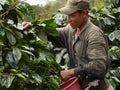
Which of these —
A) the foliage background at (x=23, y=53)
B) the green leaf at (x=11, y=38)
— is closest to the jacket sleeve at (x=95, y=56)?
the foliage background at (x=23, y=53)

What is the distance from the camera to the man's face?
3.40 metres

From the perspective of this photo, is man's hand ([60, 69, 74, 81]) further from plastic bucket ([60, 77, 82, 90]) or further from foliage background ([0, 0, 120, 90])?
foliage background ([0, 0, 120, 90])

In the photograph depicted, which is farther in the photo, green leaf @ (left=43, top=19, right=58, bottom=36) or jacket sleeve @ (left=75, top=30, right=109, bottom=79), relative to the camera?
jacket sleeve @ (left=75, top=30, right=109, bottom=79)

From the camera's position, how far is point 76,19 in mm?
3408

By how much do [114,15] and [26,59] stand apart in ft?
9.75

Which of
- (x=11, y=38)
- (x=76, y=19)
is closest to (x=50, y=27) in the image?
→ (x=76, y=19)

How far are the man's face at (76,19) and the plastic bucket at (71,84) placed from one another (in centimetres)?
Answer: 48

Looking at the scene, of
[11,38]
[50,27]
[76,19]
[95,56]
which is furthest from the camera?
[76,19]

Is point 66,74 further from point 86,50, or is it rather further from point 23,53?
point 23,53

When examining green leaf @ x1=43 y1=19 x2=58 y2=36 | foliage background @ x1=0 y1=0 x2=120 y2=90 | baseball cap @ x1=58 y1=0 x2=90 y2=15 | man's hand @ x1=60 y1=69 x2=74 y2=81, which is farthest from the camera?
baseball cap @ x1=58 y1=0 x2=90 y2=15

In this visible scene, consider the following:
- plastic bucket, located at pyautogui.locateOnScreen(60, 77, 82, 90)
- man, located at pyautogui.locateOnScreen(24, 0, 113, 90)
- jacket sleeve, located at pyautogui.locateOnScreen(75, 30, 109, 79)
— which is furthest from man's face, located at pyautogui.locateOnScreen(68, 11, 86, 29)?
plastic bucket, located at pyautogui.locateOnScreen(60, 77, 82, 90)

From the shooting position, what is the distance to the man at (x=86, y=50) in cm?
331

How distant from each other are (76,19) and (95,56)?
1.25 ft

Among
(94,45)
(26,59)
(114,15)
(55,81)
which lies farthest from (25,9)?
(114,15)
